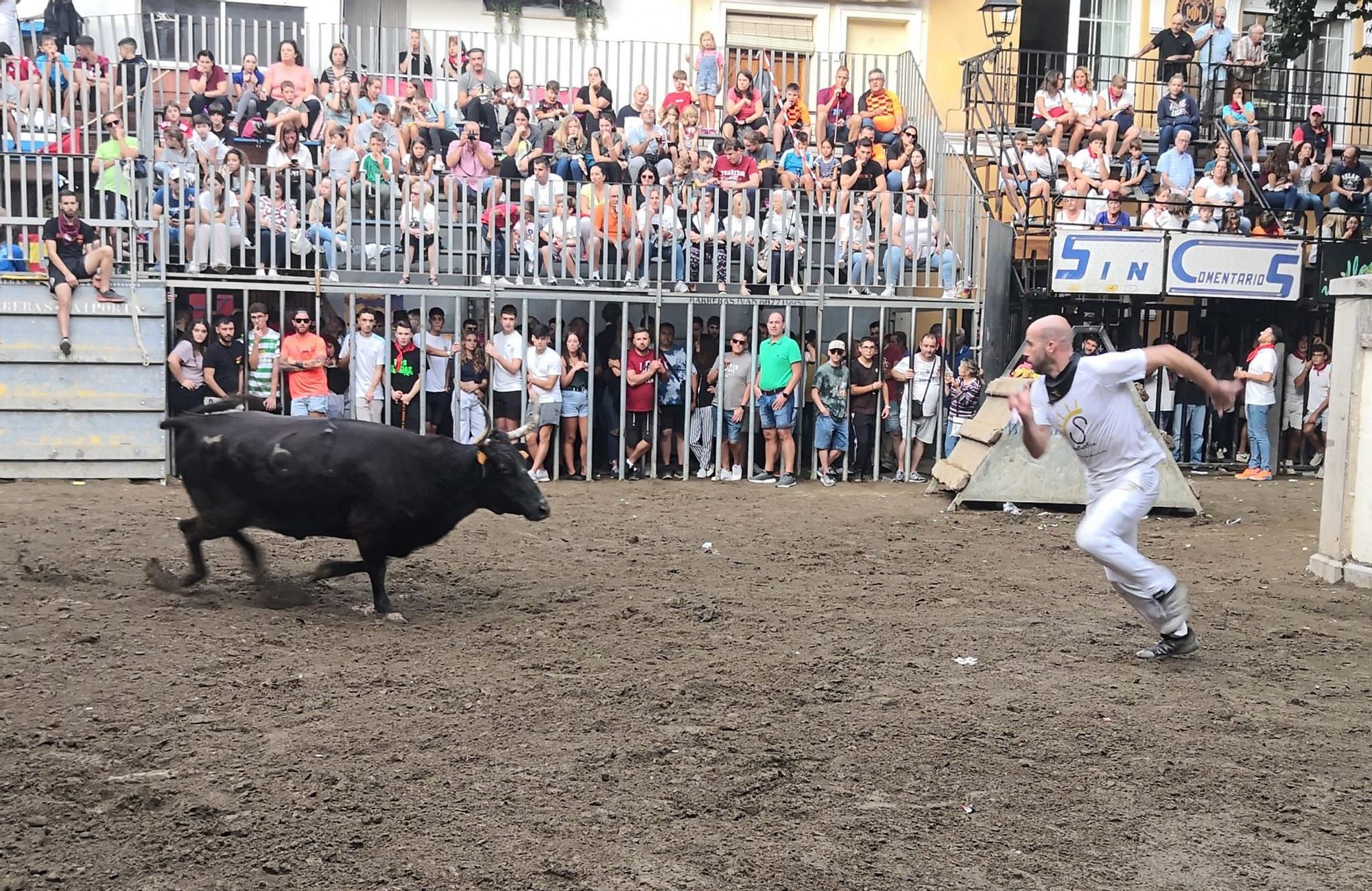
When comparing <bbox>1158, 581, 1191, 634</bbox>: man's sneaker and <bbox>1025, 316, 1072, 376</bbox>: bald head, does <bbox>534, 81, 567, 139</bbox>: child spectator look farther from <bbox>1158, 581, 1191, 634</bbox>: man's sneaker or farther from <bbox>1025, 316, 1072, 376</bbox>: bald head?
<bbox>1158, 581, 1191, 634</bbox>: man's sneaker

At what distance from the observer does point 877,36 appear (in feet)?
70.6

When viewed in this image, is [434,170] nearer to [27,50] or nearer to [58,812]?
[27,50]

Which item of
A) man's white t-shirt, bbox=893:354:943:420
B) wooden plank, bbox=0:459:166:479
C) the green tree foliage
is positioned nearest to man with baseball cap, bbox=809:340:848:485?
man's white t-shirt, bbox=893:354:943:420

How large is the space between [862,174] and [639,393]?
4094 millimetres

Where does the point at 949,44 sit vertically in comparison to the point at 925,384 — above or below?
above

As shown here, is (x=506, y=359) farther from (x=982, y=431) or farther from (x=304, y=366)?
(x=982, y=431)

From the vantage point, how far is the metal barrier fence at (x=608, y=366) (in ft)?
49.7

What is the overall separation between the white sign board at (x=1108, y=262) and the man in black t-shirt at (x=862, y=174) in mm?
2278

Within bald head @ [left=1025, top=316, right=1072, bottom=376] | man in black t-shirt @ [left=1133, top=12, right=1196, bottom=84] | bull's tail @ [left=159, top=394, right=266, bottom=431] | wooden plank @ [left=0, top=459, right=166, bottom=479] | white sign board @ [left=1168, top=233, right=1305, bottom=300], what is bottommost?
wooden plank @ [left=0, top=459, right=166, bottom=479]

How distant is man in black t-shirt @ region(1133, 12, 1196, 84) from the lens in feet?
66.9

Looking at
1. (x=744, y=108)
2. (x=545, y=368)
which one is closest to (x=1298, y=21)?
(x=744, y=108)

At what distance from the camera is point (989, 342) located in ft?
54.9

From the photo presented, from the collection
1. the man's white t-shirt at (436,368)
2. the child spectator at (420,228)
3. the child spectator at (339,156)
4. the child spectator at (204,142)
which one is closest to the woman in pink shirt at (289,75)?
the child spectator at (204,142)

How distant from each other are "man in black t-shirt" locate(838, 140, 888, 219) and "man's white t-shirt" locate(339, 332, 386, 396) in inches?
235
